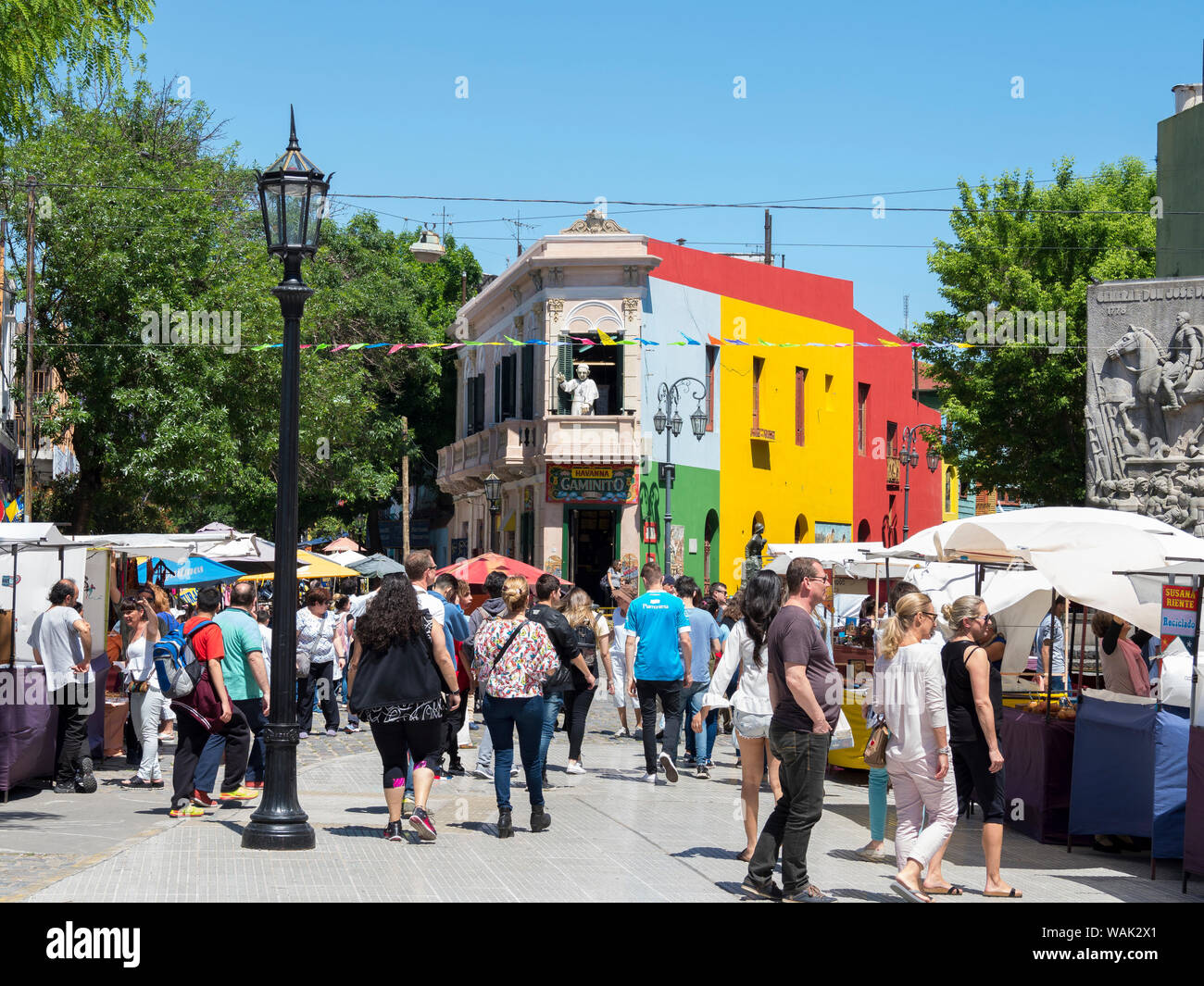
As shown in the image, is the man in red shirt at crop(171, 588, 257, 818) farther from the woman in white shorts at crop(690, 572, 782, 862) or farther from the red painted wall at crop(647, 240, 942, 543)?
the red painted wall at crop(647, 240, 942, 543)

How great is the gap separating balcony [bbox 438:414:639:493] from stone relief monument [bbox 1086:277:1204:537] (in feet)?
45.8

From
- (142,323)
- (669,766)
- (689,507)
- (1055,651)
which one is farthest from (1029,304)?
(669,766)

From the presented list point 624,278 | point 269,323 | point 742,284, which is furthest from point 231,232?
point 742,284

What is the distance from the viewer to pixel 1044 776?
34.1 feet

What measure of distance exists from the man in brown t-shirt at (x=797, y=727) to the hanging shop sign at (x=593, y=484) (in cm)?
2417

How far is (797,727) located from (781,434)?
30.4 m

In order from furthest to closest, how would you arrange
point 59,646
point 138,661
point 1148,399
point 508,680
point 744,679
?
1. point 1148,399
2. point 138,661
3. point 59,646
4. point 508,680
5. point 744,679

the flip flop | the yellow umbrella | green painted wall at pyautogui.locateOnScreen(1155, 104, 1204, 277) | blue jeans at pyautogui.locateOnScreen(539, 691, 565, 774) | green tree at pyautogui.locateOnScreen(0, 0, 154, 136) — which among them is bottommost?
the flip flop

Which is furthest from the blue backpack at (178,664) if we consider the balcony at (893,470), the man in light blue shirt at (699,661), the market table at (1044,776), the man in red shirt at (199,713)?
the balcony at (893,470)

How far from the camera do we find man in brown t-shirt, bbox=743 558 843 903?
781cm

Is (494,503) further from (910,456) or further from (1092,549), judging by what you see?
(1092,549)

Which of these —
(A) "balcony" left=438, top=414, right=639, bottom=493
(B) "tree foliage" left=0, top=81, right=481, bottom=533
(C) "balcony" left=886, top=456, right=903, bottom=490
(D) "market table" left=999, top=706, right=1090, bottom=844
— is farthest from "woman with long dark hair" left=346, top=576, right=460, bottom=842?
(C) "balcony" left=886, top=456, right=903, bottom=490

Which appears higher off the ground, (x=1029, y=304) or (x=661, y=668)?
(x=1029, y=304)

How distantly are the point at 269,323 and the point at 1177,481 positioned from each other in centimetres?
1785
